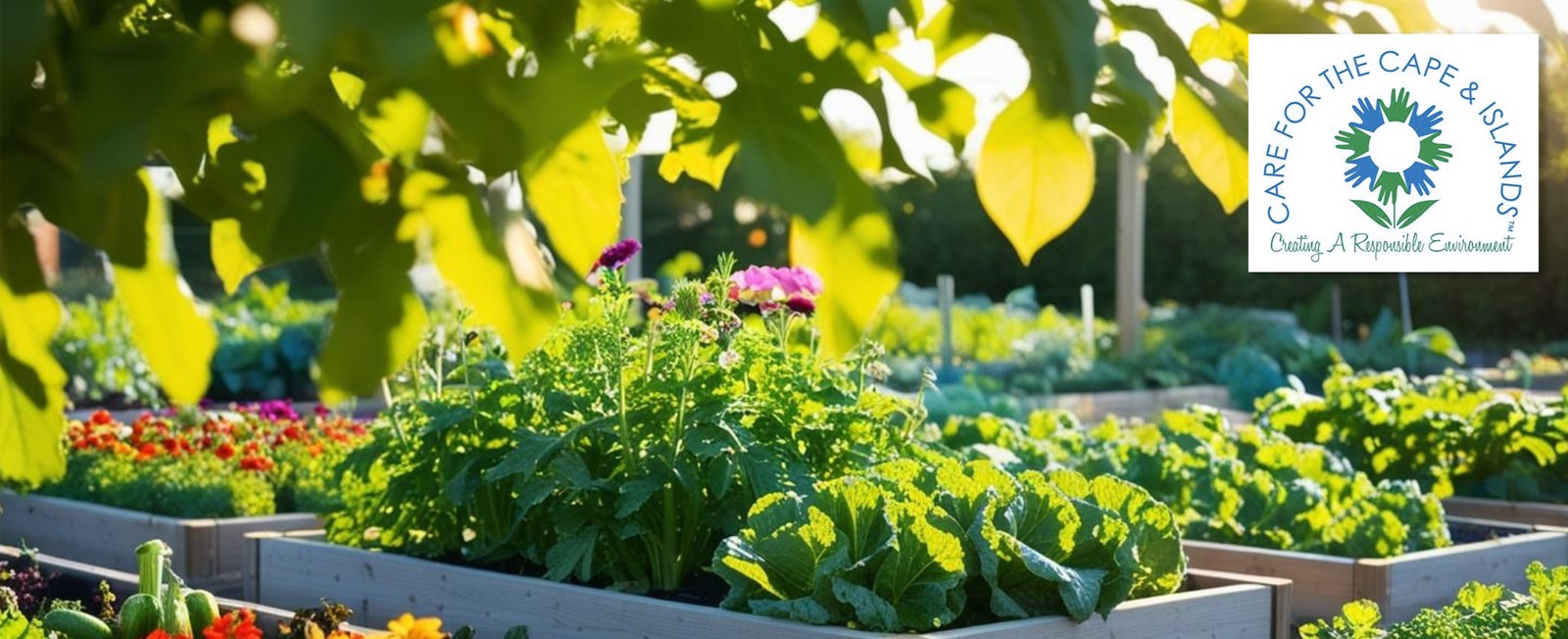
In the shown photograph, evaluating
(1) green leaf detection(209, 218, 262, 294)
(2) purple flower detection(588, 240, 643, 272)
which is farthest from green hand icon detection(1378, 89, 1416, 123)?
(1) green leaf detection(209, 218, 262, 294)

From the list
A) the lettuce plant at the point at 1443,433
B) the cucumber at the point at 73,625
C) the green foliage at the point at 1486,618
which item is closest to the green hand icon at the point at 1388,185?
the green foliage at the point at 1486,618

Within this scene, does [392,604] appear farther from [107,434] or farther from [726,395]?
[107,434]

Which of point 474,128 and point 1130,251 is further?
point 1130,251

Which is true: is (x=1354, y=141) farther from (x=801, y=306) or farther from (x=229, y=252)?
(x=229, y=252)

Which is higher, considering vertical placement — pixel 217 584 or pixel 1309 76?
pixel 1309 76

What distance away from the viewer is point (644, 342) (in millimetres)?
4508

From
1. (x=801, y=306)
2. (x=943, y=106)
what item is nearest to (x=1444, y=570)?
(x=801, y=306)

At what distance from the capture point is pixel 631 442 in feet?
14.1

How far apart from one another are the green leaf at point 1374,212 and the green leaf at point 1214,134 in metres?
3.95

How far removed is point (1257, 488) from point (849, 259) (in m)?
4.85

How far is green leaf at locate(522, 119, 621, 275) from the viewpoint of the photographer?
3.16ft

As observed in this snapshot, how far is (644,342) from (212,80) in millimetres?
3587

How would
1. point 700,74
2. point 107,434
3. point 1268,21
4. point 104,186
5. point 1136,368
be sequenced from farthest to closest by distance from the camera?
point 1136,368 → point 107,434 → point 1268,21 → point 700,74 → point 104,186

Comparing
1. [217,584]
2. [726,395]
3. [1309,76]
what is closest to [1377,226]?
[1309,76]
